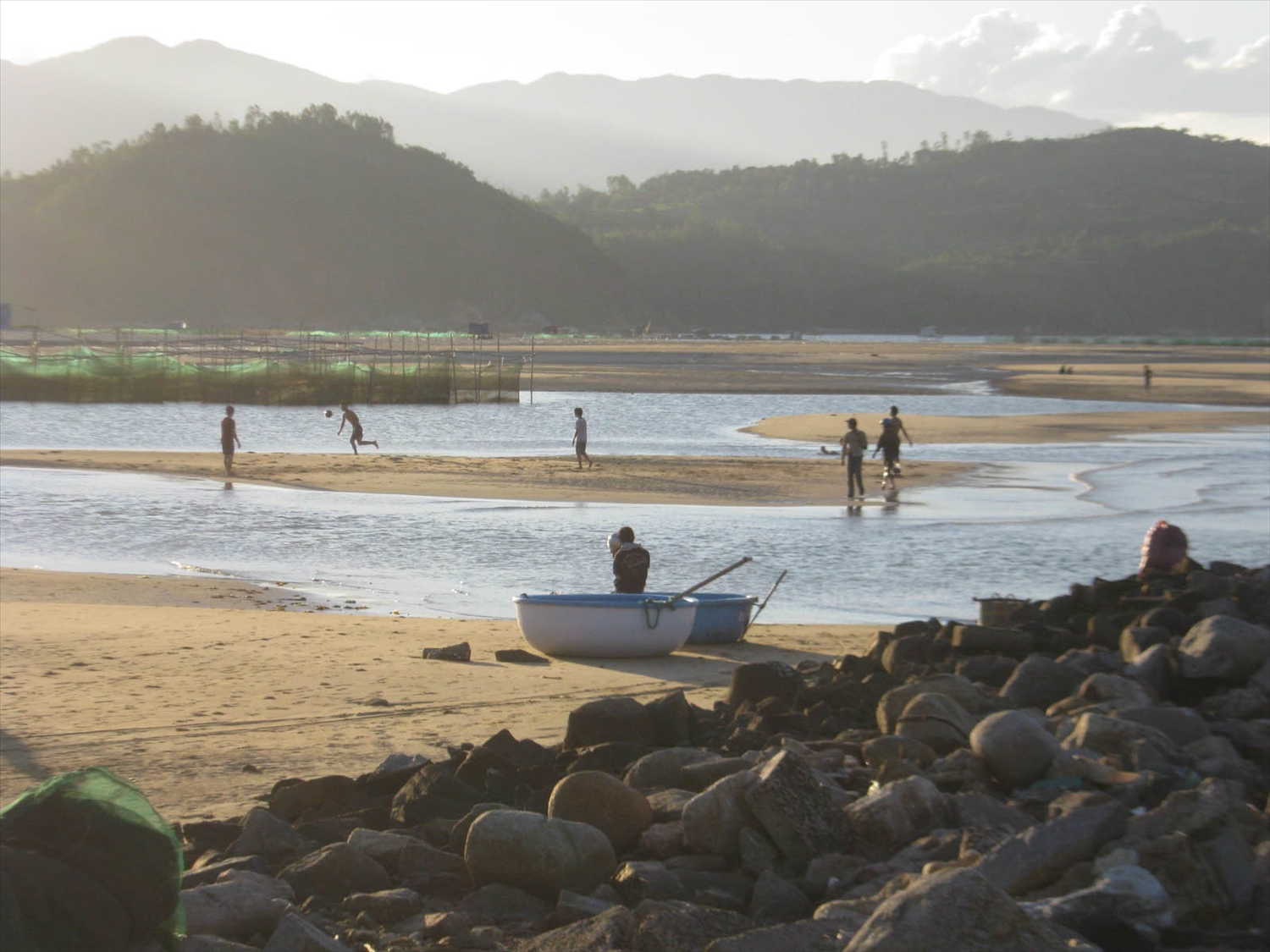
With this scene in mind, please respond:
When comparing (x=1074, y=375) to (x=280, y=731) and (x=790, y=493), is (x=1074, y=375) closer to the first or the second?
(x=790, y=493)

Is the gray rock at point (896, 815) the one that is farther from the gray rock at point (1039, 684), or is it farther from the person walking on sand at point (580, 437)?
the person walking on sand at point (580, 437)

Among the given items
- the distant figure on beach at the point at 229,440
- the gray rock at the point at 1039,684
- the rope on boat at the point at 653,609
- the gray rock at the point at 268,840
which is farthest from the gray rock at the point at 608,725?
the distant figure on beach at the point at 229,440

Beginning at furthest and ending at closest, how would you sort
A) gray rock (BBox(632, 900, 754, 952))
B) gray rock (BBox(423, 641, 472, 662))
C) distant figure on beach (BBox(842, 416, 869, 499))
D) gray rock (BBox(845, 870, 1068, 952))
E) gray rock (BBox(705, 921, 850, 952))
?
1. distant figure on beach (BBox(842, 416, 869, 499))
2. gray rock (BBox(423, 641, 472, 662))
3. gray rock (BBox(632, 900, 754, 952))
4. gray rock (BBox(705, 921, 850, 952))
5. gray rock (BBox(845, 870, 1068, 952))

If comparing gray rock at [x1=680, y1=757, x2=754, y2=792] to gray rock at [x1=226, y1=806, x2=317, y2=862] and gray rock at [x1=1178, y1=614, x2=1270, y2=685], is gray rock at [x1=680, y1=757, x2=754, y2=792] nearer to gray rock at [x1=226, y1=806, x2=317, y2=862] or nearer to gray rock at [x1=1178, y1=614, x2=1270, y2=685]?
gray rock at [x1=226, y1=806, x2=317, y2=862]

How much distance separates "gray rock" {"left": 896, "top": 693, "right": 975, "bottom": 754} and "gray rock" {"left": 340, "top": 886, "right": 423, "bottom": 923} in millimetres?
2913

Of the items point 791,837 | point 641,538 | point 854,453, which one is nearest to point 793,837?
point 791,837

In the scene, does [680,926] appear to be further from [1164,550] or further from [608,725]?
[1164,550]

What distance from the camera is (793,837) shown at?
6211 millimetres

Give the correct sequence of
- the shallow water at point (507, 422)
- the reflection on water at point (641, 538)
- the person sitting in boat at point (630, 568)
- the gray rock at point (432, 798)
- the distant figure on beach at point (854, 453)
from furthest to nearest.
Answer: the shallow water at point (507, 422) < the distant figure on beach at point (854, 453) < the reflection on water at point (641, 538) < the person sitting in boat at point (630, 568) < the gray rock at point (432, 798)

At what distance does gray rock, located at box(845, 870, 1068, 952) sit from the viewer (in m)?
4.60

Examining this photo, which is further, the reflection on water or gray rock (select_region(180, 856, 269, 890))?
the reflection on water

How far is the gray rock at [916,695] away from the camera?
812cm

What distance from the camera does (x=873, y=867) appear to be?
598cm

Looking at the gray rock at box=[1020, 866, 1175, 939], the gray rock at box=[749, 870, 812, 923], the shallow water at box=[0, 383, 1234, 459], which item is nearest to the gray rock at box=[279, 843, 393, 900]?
the gray rock at box=[749, 870, 812, 923]
